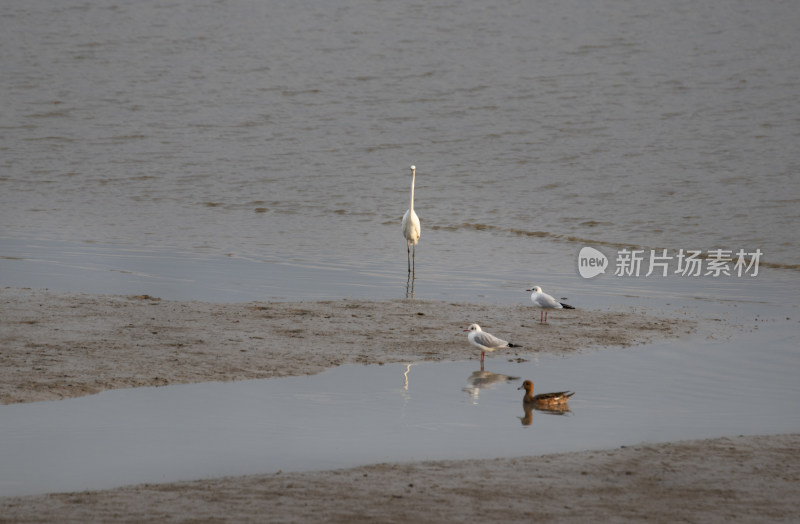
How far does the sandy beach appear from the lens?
6.02 meters

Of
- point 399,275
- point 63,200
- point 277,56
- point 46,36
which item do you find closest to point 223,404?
point 399,275

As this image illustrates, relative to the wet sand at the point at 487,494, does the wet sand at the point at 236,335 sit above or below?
above

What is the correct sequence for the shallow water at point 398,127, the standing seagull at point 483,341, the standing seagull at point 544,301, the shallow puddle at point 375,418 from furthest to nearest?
the shallow water at point 398,127
the standing seagull at point 544,301
the standing seagull at point 483,341
the shallow puddle at point 375,418

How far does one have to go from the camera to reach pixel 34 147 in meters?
31.7

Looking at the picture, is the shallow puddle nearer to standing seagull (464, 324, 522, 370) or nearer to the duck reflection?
the duck reflection

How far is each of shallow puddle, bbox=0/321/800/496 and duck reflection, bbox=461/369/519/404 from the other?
1 cm

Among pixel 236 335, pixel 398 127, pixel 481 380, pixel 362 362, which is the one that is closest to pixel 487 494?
pixel 481 380

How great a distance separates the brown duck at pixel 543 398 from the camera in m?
8.34

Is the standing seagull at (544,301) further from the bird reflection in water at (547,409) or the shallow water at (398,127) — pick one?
the shallow water at (398,127)

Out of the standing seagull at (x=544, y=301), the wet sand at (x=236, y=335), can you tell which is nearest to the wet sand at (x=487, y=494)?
the wet sand at (x=236, y=335)

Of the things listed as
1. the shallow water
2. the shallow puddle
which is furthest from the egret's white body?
the shallow water

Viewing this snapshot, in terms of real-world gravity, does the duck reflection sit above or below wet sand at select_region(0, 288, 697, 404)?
below

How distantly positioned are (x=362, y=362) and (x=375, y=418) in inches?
67.3

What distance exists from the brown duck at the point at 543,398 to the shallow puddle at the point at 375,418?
12 centimetres
